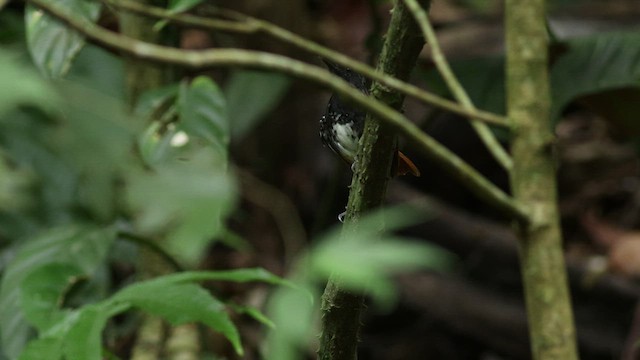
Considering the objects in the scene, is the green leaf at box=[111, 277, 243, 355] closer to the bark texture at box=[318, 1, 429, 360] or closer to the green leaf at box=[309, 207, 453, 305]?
the bark texture at box=[318, 1, 429, 360]

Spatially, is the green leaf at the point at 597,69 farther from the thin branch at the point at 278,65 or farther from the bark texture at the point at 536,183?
the thin branch at the point at 278,65

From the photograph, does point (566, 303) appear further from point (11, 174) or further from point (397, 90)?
point (11, 174)

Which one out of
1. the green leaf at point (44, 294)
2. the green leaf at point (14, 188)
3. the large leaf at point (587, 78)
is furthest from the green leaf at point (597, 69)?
the green leaf at point (14, 188)

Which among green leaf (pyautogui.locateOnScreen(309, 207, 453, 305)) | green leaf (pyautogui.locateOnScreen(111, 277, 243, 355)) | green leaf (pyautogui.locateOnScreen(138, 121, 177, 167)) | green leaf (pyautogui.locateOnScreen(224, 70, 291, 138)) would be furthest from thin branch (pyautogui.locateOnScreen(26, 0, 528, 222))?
green leaf (pyautogui.locateOnScreen(224, 70, 291, 138))

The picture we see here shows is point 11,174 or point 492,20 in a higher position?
point 492,20

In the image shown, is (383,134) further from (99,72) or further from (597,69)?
(99,72)

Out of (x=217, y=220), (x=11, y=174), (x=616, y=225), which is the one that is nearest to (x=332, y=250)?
(x=217, y=220)
